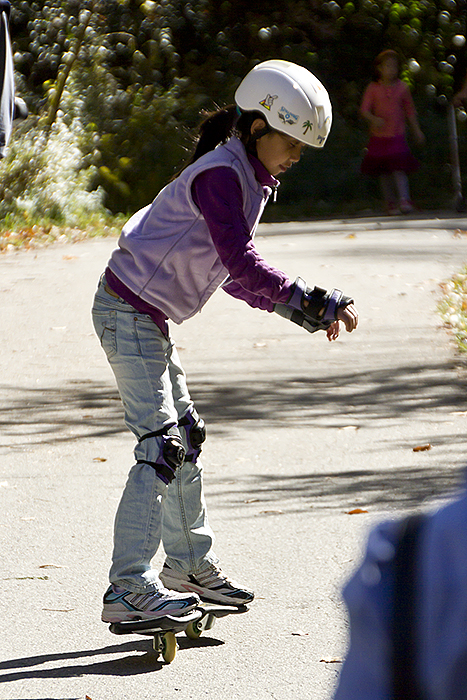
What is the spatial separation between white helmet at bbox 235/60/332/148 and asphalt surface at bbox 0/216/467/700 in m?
1.31

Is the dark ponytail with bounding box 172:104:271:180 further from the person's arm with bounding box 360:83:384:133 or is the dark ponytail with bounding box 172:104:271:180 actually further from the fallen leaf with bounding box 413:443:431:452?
the person's arm with bounding box 360:83:384:133

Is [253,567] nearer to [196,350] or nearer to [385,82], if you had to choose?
[196,350]

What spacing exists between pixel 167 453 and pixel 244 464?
2.38m

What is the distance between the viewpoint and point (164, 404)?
11.3 feet

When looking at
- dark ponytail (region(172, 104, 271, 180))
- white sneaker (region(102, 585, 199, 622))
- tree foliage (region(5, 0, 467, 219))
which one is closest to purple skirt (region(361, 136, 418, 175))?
tree foliage (region(5, 0, 467, 219))

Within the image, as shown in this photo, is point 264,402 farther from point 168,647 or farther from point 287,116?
point 287,116

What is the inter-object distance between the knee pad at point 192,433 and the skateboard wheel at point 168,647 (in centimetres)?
58

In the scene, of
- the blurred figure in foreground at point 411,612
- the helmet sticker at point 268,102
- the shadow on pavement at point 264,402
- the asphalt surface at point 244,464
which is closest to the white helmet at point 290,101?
the helmet sticker at point 268,102

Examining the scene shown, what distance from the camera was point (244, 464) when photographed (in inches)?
226

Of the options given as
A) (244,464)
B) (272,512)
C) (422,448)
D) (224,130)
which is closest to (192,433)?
(224,130)

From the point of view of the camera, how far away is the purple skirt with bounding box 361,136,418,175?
1528cm

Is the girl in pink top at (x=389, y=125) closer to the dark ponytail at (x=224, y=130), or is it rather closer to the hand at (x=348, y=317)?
the dark ponytail at (x=224, y=130)

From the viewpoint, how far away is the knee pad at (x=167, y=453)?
11.1ft

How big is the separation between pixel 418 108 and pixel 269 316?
10.8 meters
